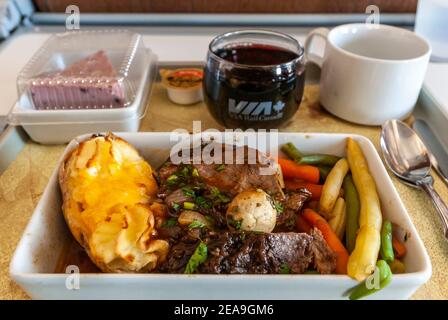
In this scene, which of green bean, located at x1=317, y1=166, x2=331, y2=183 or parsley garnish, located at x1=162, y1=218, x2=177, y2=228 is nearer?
parsley garnish, located at x1=162, y1=218, x2=177, y2=228

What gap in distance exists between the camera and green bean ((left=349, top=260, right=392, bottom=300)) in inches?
25.6

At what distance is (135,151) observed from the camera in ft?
2.97

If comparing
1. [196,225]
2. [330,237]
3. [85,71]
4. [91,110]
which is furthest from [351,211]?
[85,71]

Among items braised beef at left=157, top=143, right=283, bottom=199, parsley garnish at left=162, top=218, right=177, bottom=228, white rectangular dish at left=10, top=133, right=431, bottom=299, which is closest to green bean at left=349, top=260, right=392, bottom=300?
white rectangular dish at left=10, top=133, right=431, bottom=299

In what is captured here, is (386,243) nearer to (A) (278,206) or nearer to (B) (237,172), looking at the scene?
(A) (278,206)

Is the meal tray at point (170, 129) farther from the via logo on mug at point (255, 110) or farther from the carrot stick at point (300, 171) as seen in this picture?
the carrot stick at point (300, 171)

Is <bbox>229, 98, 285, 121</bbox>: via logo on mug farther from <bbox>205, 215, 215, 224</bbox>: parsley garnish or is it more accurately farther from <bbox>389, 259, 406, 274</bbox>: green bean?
<bbox>389, 259, 406, 274</bbox>: green bean

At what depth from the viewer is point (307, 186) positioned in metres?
0.93

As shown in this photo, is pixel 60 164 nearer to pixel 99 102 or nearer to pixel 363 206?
pixel 99 102

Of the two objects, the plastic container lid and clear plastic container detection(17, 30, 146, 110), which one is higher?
clear plastic container detection(17, 30, 146, 110)

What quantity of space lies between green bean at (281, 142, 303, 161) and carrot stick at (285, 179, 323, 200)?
54 millimetres

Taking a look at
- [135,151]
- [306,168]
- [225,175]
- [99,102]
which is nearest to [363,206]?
[306,168]

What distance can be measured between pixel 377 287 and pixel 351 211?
0.22m
